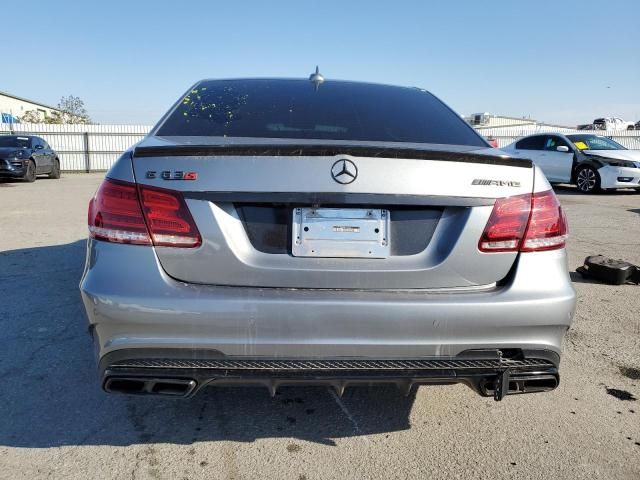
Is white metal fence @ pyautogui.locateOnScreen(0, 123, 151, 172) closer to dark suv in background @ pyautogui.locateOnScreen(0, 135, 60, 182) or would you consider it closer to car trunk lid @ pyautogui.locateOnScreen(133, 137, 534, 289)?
dark suv in background @ pyautogui.locateOnScreen(0, 135, 60, 182)

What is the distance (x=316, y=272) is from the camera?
6.58 feet

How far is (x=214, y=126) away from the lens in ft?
8.50

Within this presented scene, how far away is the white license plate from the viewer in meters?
2.01

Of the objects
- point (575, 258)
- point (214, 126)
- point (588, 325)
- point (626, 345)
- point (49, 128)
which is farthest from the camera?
point (49, 128)

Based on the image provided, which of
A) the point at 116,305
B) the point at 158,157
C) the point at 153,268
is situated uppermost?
the point at 158,157

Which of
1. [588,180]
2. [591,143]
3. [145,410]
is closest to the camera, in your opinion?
[145,410]

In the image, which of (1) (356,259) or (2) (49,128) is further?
(2) (49,128)

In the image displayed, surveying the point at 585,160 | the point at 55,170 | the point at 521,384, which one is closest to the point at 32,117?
the point at 55,170

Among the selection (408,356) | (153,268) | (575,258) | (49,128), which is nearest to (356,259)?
(408,356)

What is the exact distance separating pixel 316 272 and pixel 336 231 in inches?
6.9

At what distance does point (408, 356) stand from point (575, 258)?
15.9ft

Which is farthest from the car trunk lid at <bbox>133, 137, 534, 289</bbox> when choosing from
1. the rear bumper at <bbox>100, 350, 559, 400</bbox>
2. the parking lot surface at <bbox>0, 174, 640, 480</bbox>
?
the parking lot surface at <bbox>0, 174, 640, 480</bbox>

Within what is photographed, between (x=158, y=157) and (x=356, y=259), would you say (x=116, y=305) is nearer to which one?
(x=158, y=157)

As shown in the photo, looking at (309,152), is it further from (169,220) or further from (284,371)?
(284,371)
